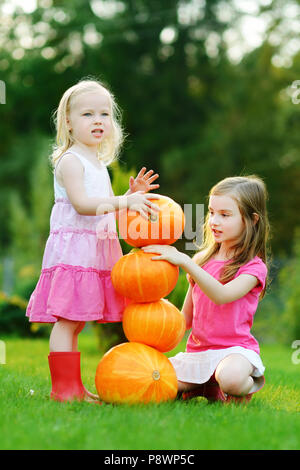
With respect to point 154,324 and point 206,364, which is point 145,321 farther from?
point 206,364

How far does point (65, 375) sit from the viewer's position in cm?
337

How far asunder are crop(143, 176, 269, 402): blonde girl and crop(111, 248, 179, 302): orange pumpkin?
2.4 inches

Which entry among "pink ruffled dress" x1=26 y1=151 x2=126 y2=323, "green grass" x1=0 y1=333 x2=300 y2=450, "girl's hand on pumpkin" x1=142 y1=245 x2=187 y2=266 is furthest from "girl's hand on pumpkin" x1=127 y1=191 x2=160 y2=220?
"green grass" x1=0 y1=333 x2=300 y2=450

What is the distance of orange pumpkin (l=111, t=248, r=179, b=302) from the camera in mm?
3279

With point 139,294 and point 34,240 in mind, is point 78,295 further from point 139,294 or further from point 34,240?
point 34,240

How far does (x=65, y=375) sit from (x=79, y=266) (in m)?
0.60

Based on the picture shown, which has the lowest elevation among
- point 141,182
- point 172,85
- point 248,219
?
point 248,219

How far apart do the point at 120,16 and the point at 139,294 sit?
72.6ft

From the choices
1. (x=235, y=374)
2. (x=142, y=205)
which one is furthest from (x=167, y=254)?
(x=235, y=374)

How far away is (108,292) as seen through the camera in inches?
139

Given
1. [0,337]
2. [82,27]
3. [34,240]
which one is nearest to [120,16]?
[82,27]

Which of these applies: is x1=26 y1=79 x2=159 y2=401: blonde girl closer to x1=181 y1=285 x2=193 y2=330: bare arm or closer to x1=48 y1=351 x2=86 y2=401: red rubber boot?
x1=48 y1=351 x2=86 y2=401: red rubber boot

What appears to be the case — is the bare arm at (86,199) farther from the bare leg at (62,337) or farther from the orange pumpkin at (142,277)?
the bare leg at (62,337)
